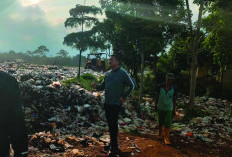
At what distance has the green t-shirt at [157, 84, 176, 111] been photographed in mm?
5707

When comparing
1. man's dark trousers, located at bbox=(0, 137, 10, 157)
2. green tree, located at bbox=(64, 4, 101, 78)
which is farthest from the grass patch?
man's dark trousers, located at bbox=(0, 137, 10, 157)

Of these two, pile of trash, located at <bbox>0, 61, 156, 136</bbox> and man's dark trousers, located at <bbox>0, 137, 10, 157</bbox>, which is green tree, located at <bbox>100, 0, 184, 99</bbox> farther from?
man's dark trousers, located at <bbox>0, 137, 10, 157</bbox>

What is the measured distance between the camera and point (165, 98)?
5695 mm

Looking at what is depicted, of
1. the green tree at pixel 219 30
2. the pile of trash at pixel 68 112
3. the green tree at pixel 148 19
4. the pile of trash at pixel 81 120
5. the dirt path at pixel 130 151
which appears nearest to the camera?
the dirt path at pixel 130 151

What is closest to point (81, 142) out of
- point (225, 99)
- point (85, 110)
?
point (85, 110)

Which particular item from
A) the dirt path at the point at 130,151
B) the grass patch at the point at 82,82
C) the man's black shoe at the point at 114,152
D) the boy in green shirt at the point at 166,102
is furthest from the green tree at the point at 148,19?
the man's black shoe at the point at 114,152

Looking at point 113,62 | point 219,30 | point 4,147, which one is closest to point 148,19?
point 219,30

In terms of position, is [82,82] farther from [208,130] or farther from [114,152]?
[114,152]

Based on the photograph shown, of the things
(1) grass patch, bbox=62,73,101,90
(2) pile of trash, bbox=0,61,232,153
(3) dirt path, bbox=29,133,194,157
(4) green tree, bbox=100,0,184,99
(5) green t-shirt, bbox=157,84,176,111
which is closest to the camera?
(3) dirt path, bbox=29,133,194,157

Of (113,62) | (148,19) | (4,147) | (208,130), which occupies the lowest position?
(208,130)

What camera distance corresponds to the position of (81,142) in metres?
5.57

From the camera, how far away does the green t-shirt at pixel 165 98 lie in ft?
18.7

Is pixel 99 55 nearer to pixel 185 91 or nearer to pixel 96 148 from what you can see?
pixel 185 91

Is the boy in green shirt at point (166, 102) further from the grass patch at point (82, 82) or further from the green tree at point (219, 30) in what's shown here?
the grass patch at point (82, 82)
